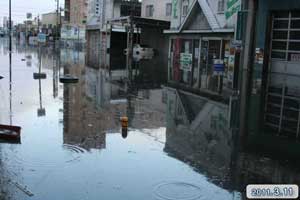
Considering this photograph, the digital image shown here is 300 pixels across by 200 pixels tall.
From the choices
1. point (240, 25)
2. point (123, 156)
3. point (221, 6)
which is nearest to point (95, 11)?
point (221, 6)

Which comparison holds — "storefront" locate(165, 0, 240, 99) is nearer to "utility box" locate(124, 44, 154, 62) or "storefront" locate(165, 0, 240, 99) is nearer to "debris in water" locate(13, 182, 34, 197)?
"utility box" locate(124, 44, 154, 62)

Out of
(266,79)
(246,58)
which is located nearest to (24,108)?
(266,79)

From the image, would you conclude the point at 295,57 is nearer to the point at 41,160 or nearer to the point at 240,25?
the point at 240,25

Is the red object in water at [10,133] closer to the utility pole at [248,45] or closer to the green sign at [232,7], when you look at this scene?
the utility pole at [248,45]

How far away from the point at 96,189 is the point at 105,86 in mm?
15919

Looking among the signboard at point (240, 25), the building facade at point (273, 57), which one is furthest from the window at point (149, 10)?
the building facade at point (273, 57)

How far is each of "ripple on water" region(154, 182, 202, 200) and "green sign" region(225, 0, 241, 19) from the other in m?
27.6

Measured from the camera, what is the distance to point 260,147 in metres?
10.4

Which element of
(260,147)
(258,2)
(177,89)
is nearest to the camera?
(260,147)

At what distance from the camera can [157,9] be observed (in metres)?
56.8

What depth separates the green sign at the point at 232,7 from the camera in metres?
33.4

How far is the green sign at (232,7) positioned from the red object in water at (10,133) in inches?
1021

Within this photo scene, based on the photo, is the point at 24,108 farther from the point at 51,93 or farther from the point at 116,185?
the point at 116,185

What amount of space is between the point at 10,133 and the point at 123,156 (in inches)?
114
